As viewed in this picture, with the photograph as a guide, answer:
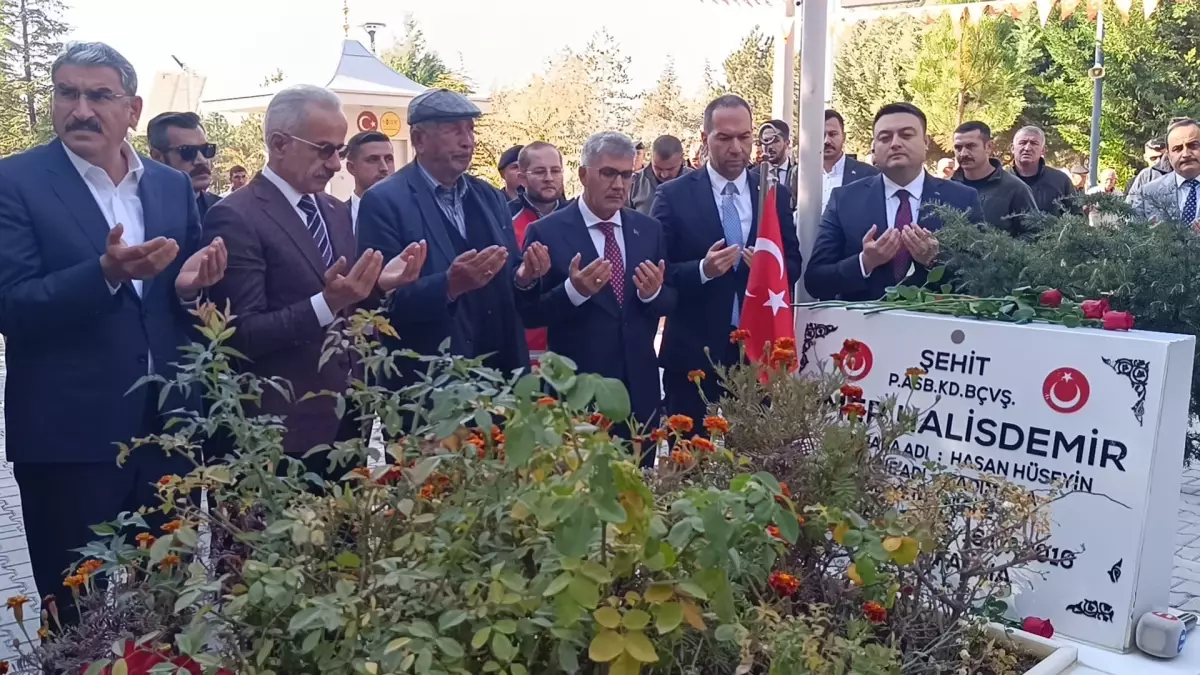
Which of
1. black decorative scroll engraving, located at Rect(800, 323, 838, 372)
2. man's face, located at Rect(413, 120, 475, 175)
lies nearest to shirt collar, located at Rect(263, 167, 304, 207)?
man's face, located at Rect(413, 120, 475, 175)

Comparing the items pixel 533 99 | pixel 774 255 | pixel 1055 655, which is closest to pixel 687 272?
pixel 774 255

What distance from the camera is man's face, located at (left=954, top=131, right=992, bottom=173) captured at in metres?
5.94

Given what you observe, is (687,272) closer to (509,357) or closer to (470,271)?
(509,357)

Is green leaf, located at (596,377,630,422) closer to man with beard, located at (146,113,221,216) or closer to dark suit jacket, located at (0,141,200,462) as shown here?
dark suit jacket, located at (0,141,200,462)

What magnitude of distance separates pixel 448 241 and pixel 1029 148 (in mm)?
5434

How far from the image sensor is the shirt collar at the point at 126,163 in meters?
2.77

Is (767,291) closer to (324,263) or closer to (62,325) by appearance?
(324,263)

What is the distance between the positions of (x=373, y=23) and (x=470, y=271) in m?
26.0

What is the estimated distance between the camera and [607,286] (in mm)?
3955

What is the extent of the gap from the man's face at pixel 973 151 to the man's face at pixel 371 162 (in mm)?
3411

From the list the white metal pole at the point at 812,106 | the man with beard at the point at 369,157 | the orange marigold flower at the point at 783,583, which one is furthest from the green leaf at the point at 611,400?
the man with beard at the point at 369,157

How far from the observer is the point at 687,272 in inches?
163

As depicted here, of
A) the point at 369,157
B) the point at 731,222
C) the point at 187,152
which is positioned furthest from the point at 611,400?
the point at 369,157

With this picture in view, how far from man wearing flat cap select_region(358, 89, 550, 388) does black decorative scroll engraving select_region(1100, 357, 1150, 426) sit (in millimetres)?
1761
